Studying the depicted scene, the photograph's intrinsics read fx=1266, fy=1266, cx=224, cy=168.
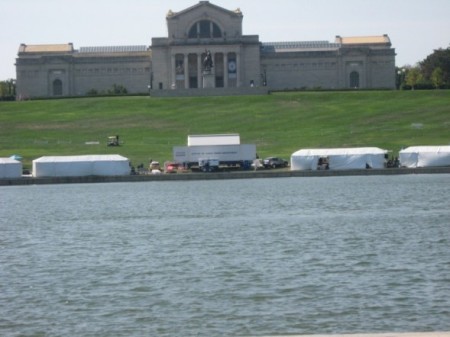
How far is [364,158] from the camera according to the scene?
303ft

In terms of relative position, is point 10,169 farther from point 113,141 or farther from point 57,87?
point 57,87

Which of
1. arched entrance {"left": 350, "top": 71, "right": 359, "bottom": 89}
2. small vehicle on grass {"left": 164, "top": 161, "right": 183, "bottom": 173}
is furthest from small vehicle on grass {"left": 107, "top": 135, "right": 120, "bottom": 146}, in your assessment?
arched entrance {"left": 350, "top": 71, "right": 359, "bottom": 89}

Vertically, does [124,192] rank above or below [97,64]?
below

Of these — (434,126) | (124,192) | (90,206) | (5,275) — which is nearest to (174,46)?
(434,126)

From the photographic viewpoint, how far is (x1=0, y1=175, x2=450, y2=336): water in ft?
101

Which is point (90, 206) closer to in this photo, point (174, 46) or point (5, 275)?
point (5, 275)

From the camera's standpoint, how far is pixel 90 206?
230 ft

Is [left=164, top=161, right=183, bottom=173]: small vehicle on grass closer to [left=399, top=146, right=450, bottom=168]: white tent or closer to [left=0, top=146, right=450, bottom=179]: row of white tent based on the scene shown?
[left=0, top=146, right=450, bottom=179]: row of white tent

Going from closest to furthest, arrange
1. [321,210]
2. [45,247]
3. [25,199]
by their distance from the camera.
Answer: [45,247] < [321,210] < [25,199]

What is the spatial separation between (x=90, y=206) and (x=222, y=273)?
32.3m

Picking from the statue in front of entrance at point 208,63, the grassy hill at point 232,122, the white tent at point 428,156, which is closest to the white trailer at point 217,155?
the grassy hill at point 232,122

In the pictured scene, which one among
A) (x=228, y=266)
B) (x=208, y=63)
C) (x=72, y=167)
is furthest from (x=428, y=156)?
(x=208, y=63)

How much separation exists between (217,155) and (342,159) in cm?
1006

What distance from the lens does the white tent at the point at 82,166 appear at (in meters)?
92.3
